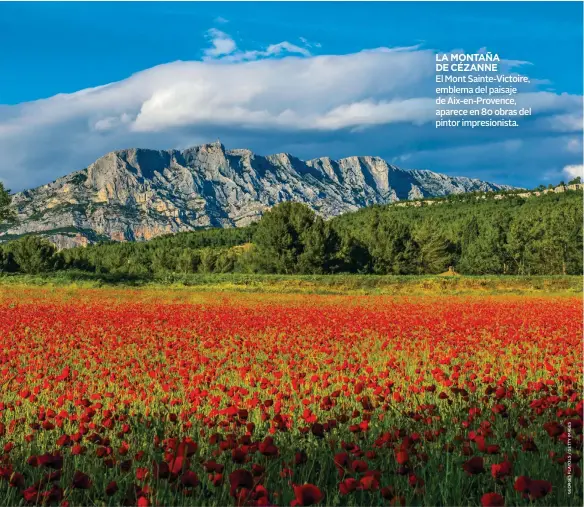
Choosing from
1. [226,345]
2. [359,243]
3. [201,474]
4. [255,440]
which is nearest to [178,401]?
[255,440]

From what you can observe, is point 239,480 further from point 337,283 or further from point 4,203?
point 4,203

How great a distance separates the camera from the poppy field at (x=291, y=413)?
4074mm

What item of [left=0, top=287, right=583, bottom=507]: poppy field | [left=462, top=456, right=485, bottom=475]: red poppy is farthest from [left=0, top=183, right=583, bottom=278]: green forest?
[left=462, top=456, right=485, bottom=475]: red poppy

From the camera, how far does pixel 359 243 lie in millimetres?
94250

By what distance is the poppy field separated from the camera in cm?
407

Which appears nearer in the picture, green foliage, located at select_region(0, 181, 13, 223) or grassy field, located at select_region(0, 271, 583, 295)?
grassy field, located at select_region(0, 271, 583, 295)

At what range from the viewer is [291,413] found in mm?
6445

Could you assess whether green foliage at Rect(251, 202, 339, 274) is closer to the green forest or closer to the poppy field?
the green forest

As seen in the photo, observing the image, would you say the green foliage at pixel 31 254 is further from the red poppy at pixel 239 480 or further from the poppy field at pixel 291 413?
the red poppy at pixel 239 480

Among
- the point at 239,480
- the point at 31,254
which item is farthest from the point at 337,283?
the point at 31,254

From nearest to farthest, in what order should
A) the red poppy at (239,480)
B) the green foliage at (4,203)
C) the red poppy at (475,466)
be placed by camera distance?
1. the red poppy at (239,480)
2. the red poppy at (475,466)
3. the green foliage at (4,203)

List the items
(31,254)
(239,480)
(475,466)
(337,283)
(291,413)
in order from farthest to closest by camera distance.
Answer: (31,254), (337,283), (291,413), (475,466), (239,480)

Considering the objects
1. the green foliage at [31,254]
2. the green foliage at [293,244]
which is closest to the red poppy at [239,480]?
the green foliage at [293,244]

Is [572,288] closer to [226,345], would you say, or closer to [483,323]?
[483,323]
